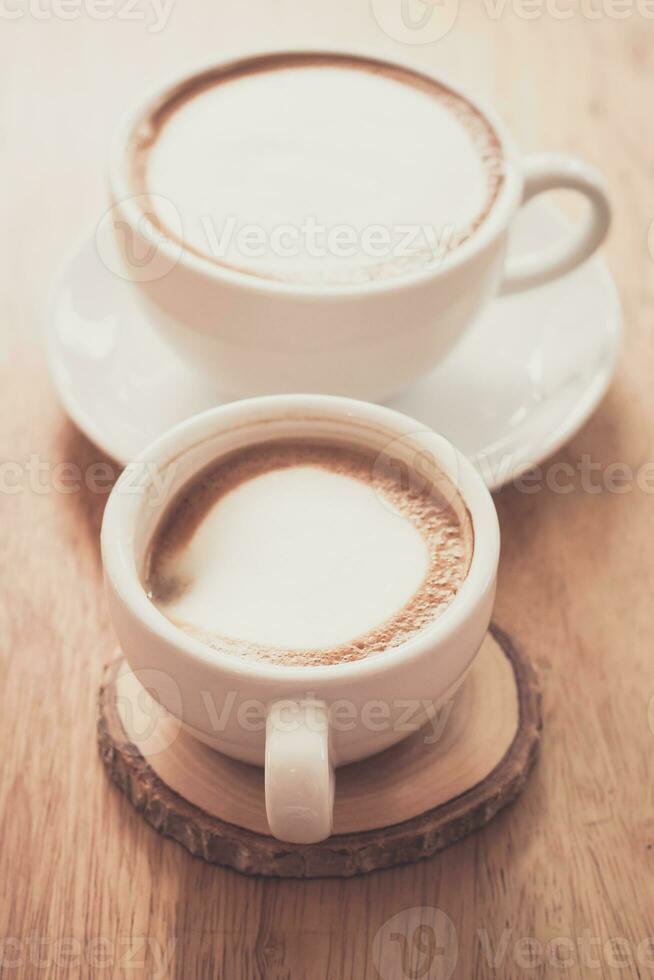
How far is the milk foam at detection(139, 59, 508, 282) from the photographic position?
3.33 ft

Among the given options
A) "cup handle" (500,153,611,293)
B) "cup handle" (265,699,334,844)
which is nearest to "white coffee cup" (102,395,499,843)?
"cup handle" (265,699,334,844)

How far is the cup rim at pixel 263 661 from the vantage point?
0.71 meters

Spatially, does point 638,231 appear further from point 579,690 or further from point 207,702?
point 207,702

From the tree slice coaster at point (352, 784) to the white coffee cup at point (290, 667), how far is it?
4cm

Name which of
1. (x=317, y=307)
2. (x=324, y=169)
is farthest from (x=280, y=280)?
(x=324, y=169)

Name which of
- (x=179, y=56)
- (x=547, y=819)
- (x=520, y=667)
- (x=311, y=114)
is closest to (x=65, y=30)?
(x=179, y=56)

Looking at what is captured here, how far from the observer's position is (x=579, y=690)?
920mm

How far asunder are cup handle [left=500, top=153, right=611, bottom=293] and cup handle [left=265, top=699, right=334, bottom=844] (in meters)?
0.55

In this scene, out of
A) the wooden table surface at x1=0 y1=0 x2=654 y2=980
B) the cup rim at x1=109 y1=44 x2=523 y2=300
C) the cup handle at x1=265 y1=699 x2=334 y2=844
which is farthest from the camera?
the cup rim at x1=109 y1=44 x2=523 y2=300

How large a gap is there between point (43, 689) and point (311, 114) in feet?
1.91

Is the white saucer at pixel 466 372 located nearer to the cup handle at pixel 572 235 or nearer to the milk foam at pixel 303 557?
the cup handle at pixel 572 235

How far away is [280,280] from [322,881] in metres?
0.46

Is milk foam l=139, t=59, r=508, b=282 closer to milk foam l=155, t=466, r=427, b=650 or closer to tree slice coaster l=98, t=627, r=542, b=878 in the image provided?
milk foam l=155, t=466, r=427, b=650

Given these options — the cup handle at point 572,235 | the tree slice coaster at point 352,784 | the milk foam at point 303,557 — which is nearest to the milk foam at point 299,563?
the milk foam at point 303,557
